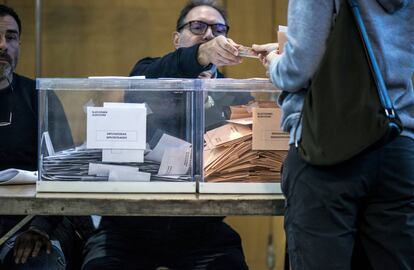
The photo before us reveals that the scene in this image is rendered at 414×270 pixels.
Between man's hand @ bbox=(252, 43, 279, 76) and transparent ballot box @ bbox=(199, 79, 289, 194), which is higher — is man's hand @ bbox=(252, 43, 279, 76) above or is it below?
above

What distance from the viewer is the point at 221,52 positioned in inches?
60.9

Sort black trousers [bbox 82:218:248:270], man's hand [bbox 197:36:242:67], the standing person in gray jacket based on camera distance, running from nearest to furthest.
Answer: the standing person in gray jacket, man's hand [bbox 197:36:242:67], black trousers [bbox 82:218:248:270]

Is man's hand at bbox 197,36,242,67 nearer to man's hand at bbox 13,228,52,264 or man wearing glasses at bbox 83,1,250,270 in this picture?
man wearing glasses at bbox 83,1,250,270

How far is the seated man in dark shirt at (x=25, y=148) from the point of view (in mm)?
1631

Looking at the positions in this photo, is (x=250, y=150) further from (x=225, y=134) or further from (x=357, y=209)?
(x=357, y=209)

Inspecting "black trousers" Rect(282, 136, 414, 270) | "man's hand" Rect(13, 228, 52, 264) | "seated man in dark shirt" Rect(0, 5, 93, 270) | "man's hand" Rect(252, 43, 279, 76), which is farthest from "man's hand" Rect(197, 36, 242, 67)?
"man's hand" Rect(13, 228, 52, 264)

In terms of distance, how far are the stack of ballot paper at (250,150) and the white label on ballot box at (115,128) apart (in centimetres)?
19

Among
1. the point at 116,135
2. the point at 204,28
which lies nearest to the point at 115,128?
the point at 116,135

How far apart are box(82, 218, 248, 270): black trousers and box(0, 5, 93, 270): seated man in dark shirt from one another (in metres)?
0.13

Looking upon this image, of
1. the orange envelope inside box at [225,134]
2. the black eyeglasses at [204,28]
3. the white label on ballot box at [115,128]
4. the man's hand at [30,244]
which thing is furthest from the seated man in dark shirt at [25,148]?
the black eyeglasses at [204,28]

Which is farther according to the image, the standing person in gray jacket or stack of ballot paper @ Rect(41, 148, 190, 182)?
stack of ballot paper @ Rect(41, 148, 190, 182)

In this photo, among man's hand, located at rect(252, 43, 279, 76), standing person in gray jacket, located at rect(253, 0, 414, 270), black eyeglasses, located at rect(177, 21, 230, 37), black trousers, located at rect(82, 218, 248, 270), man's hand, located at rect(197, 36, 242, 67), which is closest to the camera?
standing person in gray jacket, located at rect(253, 0, 414, 270)

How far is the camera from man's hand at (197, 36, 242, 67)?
1531mm

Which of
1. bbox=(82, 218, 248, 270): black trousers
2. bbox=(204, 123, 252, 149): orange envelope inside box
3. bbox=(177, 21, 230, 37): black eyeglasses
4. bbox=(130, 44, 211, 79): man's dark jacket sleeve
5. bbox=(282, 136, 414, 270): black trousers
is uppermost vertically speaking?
bbox=(177, 21, 230, 37): black eyeglasses
